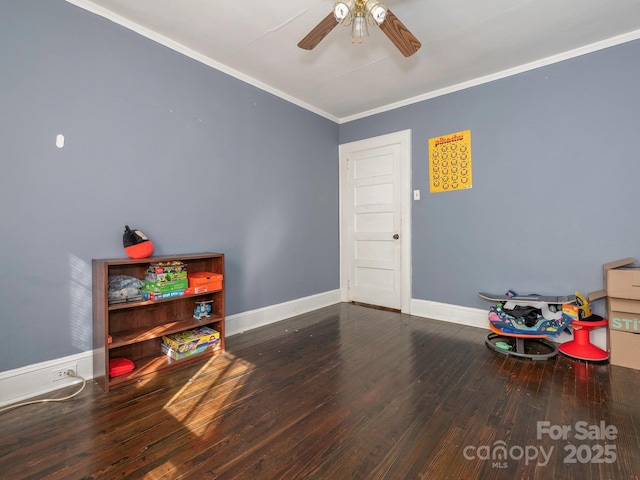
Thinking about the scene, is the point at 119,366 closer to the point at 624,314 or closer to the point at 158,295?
the point at 158,295

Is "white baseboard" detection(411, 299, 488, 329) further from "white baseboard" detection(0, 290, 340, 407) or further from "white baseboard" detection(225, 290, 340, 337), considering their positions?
"white baseboard" detection(0, 290, 340, 407)

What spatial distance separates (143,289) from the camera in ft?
7.62

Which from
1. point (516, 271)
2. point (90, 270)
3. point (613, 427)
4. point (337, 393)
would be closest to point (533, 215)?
point (516, 271)

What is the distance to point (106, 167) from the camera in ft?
7.45

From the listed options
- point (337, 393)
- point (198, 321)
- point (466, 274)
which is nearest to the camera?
point (337, 393)

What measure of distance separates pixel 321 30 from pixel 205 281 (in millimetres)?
2046

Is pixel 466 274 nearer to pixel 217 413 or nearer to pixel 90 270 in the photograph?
pixel 217 413

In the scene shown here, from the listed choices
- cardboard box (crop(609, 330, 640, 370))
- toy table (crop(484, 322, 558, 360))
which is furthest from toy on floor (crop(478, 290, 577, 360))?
cardboard box (crop(609, 330, 640, 370))

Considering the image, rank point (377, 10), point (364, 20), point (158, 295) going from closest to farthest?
point (377, 10)
point (364, 20)
point (158, 295)

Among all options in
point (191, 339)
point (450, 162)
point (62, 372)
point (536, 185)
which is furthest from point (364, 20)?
point (62, 372)

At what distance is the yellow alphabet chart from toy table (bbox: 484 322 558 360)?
63.3 inches

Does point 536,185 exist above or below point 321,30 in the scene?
below

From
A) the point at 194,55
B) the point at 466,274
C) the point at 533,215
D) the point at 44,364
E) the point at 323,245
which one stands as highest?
the point at 194,55

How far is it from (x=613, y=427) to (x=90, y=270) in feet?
11.2
